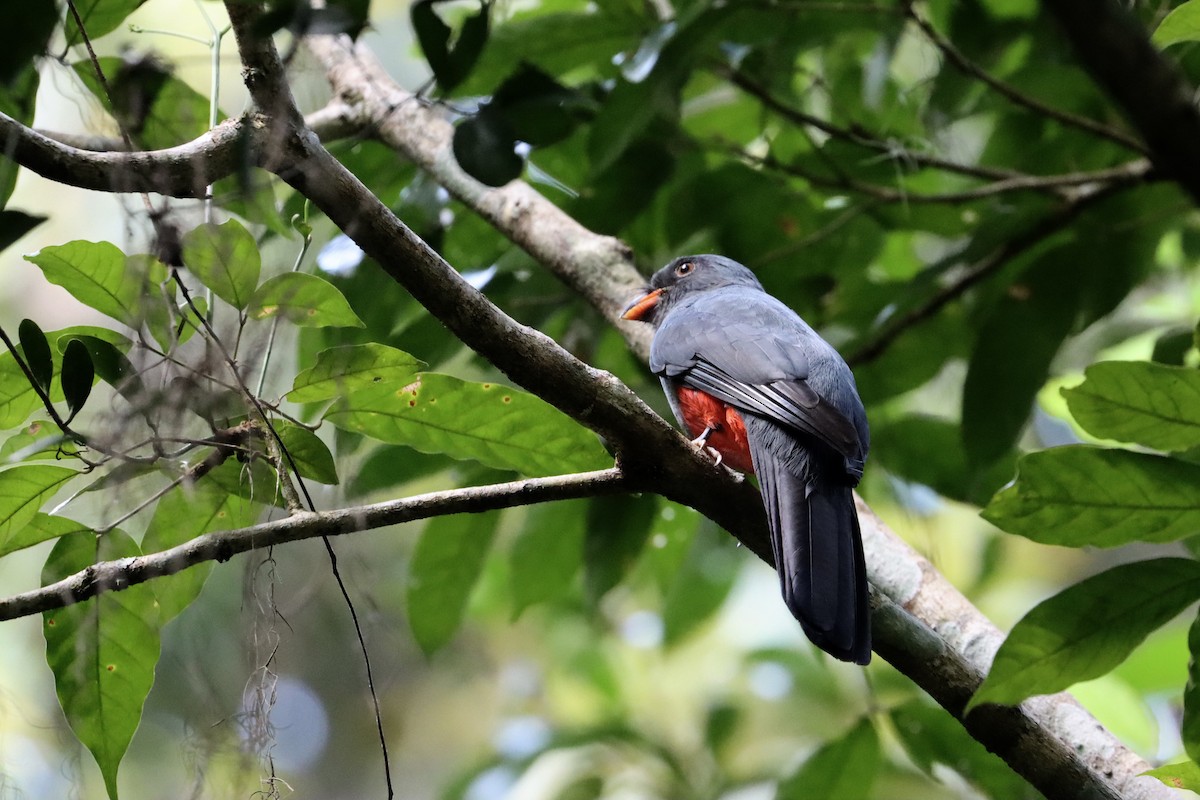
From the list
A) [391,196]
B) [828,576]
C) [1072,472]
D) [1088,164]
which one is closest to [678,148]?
[391,196]

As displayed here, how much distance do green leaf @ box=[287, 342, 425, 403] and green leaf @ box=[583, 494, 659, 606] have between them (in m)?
1.23

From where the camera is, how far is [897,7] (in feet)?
10.5

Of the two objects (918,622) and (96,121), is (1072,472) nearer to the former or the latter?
(918,622)

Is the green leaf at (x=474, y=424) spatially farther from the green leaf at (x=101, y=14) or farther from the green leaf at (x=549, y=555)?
the green leaf at (x=549, y=555)

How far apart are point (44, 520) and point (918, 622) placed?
1.78 m

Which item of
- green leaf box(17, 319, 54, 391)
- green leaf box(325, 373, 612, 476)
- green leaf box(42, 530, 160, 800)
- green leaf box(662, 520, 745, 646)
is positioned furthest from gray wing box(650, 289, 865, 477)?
green leaf box(17, 319, 54, 391)

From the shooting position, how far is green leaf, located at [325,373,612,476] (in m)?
2.15

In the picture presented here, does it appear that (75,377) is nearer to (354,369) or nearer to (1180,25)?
(354,369)

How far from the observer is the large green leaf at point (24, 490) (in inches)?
79.3

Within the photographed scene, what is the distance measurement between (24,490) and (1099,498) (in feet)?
6.16

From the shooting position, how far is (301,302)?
1938 mm

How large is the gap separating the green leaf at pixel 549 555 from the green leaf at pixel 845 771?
90cm

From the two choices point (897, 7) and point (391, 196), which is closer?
point (897, 7)

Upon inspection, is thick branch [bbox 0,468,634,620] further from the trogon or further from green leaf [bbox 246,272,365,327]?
the trogon
